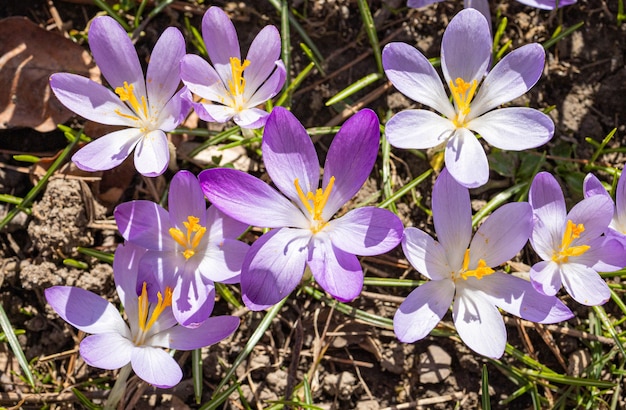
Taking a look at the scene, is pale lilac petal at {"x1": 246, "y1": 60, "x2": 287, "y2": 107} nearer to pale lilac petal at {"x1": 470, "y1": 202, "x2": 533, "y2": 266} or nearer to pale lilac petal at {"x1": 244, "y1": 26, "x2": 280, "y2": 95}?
pale lilac petal at {"x1": 244, "y1": 26, "x2": 280, "y2": 95}

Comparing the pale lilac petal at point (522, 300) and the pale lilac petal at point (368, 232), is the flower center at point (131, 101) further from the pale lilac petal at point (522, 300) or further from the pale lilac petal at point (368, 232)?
the pale lilac petal at point (522, 300)

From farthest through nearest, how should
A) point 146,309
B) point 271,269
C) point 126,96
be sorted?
point 126,96 → point 146,309 → point 271,269

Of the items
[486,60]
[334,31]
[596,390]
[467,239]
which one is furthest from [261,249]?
[596,390]

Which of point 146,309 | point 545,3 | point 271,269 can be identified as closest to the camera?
point 271,269

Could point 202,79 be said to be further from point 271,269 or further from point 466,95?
point 466,95

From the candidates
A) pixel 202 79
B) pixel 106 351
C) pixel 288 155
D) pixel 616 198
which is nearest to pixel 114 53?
pixel 202 79

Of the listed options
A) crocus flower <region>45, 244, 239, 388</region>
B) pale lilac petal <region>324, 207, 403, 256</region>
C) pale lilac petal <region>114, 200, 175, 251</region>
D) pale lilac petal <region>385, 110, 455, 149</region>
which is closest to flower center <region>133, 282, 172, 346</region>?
crocus flower <region>45, 244, 239, 388</region>
